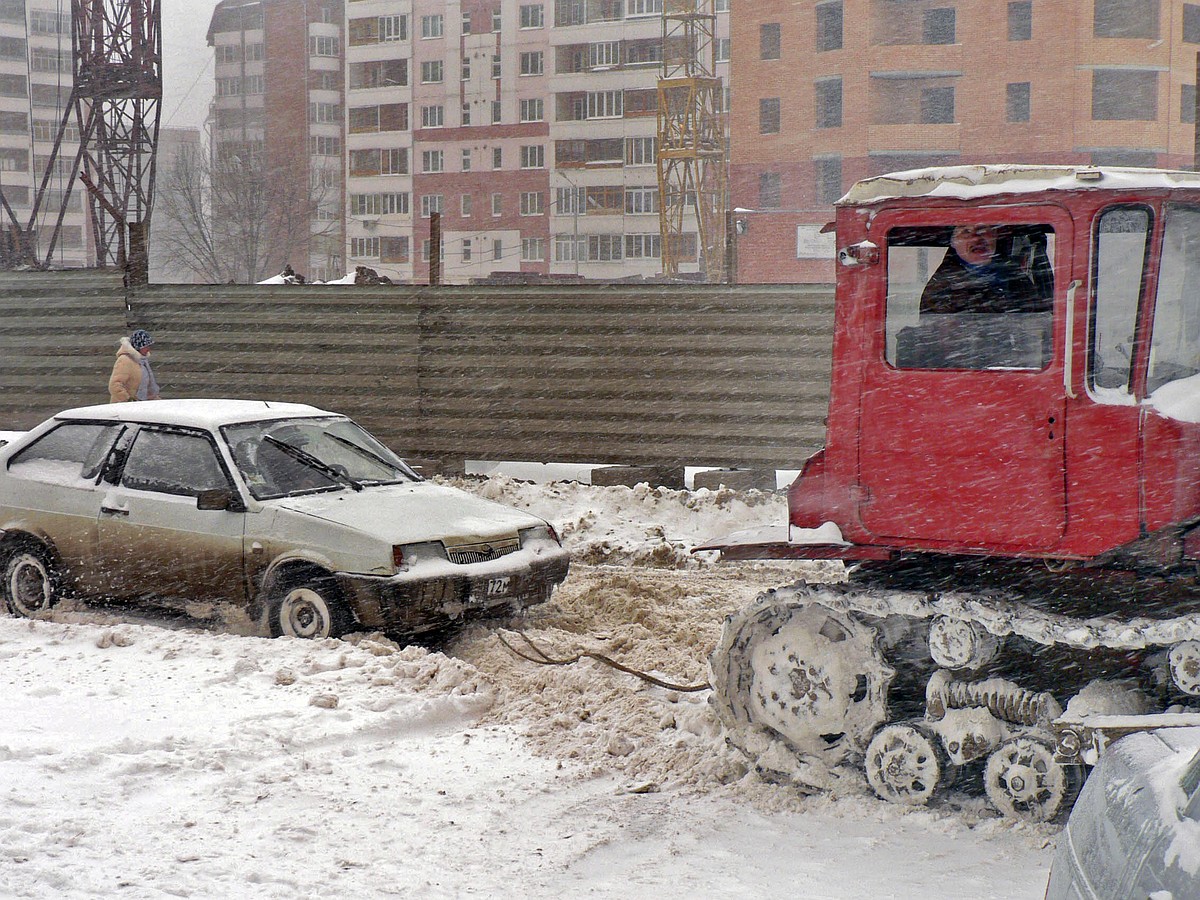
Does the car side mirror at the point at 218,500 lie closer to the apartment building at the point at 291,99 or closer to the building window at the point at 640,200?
the building window at the point at 640,200

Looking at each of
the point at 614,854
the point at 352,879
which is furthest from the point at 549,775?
the point at 352,879

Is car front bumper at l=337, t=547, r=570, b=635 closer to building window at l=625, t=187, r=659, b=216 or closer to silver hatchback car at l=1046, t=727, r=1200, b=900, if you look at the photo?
silver hatchback car at l=1046, t=727, r=1200, b=900

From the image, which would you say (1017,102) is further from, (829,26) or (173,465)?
(173,465)

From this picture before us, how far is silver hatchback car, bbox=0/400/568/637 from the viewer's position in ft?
24.8

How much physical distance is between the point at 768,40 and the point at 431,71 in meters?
32.2

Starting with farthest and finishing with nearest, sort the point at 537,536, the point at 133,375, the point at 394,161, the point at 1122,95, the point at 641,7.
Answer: the point at 394,161
the point at 641,7
the point at 1122,95
the point at 133,375
the point at 537,536

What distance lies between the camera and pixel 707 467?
1326 centimetres

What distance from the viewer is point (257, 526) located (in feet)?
25.8

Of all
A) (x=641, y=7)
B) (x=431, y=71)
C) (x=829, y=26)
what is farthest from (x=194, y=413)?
(x=431, y=71)

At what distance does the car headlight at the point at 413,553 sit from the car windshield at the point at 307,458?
1.02m

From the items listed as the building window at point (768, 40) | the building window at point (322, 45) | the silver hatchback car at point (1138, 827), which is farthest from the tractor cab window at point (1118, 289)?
the building window at point (322, 45)

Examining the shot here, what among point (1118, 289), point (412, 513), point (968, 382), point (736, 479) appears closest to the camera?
point (1118, 289)

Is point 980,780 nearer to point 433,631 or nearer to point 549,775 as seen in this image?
point 549,775

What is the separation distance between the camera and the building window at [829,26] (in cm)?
5647
